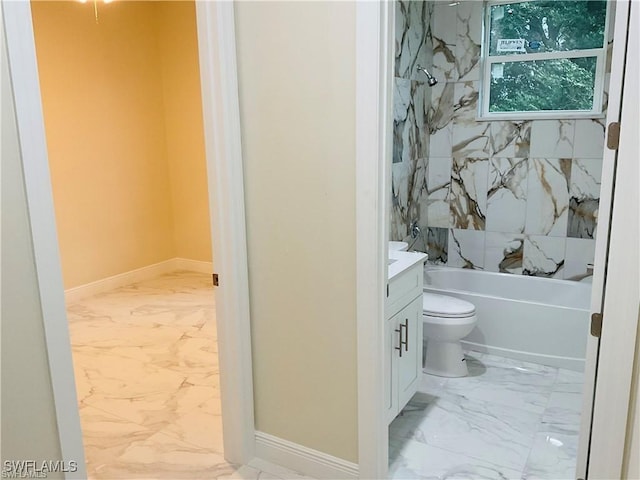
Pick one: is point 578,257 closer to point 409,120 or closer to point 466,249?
point 466,249

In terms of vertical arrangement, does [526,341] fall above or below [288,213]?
below

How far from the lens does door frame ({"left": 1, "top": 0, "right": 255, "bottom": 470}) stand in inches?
51.6

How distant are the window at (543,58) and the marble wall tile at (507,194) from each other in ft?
1.20

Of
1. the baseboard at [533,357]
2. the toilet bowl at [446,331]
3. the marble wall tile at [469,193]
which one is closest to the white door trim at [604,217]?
the toilet bowl at [446,331]

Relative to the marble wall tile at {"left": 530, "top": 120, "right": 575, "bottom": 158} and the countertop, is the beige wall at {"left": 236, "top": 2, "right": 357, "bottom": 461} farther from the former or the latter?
the marble wall tile at {"left": 530, "top": 120, "right": 575, "bottom": 158}

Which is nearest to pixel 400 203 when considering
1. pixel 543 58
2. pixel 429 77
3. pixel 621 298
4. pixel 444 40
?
pixel 429 77

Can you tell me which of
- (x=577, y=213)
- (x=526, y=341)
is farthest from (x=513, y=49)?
(x=526, y=341)

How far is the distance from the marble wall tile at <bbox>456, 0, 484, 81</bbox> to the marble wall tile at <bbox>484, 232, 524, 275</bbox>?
4.02ft

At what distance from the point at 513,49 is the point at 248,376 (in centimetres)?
310

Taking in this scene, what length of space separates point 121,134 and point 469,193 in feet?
10.4

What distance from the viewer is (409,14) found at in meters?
3.66

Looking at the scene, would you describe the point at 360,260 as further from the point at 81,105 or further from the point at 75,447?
the point at 81,105

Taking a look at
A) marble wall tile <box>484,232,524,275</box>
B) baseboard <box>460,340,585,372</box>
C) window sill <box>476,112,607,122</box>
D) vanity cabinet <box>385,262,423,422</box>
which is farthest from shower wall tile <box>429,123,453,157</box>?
vanity cabinet <box>385,262,423,422</box>

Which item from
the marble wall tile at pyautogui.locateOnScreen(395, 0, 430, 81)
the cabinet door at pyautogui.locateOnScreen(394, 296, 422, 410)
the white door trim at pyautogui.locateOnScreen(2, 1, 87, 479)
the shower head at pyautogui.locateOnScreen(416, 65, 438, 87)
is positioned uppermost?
the marble wall tile at pyautogui.locateOnScreen(395, 0, 430, 81)
